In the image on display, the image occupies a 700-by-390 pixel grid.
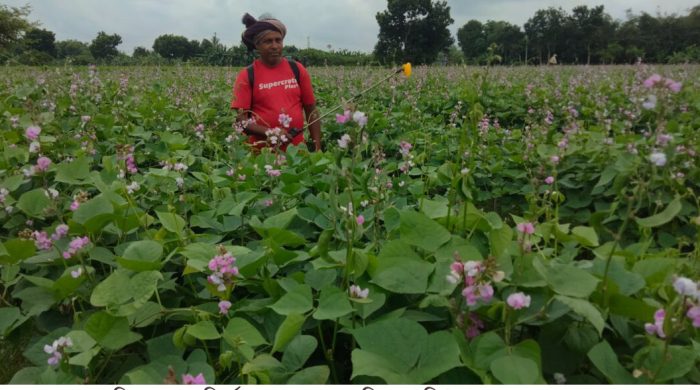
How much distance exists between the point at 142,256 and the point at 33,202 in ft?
2.52

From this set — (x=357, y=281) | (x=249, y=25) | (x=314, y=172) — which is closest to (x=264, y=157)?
(x=314, y=172)

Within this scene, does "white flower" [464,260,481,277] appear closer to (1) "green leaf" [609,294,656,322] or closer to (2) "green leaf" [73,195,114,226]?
(1) "green leaf" [609,294,656,322]

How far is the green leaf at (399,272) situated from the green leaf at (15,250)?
1102mm

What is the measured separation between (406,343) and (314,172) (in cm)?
154

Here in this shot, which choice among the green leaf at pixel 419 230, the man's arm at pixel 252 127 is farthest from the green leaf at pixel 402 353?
the man's arm at pixel 252 127

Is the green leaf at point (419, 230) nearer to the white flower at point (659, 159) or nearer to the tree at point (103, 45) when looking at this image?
the white flower at point (659, 159)

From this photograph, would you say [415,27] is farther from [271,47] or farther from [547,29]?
[271,47]

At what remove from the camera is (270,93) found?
427 cm

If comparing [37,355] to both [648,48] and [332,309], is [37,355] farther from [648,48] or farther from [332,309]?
[648,48]

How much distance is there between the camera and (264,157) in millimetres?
2691

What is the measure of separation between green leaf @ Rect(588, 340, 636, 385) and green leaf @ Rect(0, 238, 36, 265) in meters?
1.62

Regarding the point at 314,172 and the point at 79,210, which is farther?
the point at 314,172

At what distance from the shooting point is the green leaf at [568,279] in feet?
3.33

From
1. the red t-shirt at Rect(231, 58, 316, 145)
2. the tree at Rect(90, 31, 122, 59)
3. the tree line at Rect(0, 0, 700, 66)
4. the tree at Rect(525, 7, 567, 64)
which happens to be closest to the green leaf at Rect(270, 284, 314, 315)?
the red t-shirt at Rect(231, 58, 316, 145)
